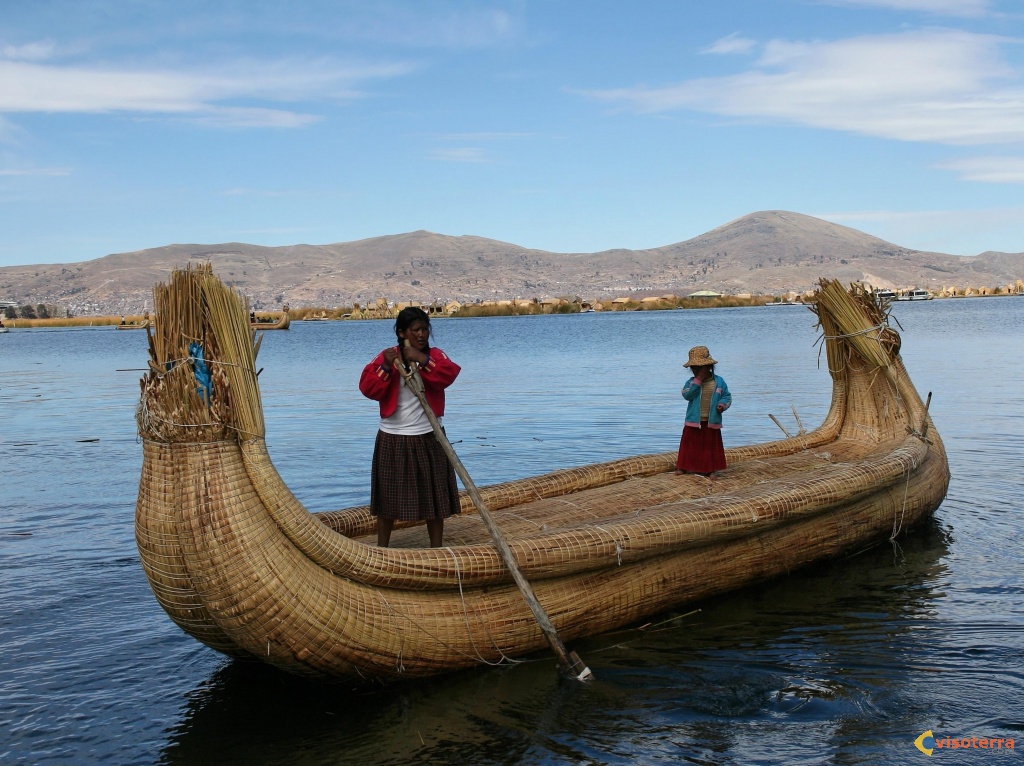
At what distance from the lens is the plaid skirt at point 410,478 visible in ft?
16.3

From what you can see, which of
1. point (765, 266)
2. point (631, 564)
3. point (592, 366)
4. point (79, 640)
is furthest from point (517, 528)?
point (765, 266)

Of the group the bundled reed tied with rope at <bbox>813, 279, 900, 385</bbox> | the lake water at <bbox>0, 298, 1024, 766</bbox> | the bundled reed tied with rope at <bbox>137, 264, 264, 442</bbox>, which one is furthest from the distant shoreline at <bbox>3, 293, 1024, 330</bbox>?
the bundled reed tied with rope at <bbox>137, 264, 264, 442</bbox>

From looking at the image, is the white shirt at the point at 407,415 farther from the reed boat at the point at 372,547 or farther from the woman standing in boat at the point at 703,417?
the woman standing in boat at the point at 703,417

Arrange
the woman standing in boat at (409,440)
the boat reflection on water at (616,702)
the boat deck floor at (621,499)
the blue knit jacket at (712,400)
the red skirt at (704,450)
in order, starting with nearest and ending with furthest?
the boat reflection on water at (616,702) < the woman standing in boat at (409,440) < the boat deck floor at (621,499) < the blue knit jacket at (712,400) < the red skirt at (704,450)

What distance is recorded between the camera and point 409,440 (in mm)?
4980

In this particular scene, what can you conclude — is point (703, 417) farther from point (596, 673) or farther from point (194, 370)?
point (194, 370)

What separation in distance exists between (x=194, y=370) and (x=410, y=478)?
1.34 m

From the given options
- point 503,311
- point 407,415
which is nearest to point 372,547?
point 407,415

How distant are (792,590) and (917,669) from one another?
136 centimetres

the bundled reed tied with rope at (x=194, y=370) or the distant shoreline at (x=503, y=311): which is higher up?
the distant shoreline at (x=503, y=311)

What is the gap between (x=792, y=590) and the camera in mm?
6266

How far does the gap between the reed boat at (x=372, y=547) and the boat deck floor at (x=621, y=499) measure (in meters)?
0.03

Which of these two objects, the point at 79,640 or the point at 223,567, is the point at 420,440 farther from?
the point at 79,640

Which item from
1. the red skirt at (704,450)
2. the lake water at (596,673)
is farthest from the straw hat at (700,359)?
the lake water at (596,673)
